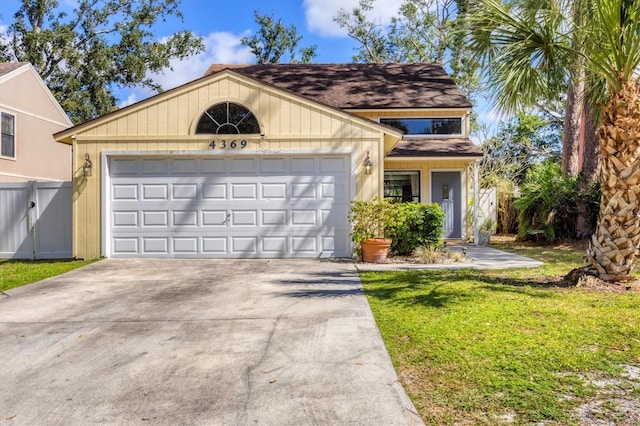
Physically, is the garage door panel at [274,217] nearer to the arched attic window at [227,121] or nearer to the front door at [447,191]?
the arched attic window at [227,121]

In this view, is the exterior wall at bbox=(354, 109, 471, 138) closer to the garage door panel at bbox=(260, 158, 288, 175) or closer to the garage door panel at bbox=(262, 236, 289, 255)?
the garage door panel at bbox=(260, 158, 288, 175)

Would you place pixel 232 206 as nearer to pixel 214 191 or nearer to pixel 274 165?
pixel 214 191

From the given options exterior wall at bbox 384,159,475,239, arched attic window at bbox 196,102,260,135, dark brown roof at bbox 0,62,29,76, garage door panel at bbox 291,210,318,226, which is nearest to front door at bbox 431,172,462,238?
exterior wall at bbox 384,159,475,239

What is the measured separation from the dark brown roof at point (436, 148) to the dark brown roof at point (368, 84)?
1103 millimetres

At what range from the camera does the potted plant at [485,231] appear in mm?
13555

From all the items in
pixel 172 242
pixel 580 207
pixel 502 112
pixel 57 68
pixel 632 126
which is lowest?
pixel 172 242

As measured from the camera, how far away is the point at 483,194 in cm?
1512

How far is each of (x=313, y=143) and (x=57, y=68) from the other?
22722mm

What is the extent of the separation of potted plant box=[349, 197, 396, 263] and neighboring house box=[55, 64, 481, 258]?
417 millimetres

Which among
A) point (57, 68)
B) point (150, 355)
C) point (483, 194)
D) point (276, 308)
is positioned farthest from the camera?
point (57, 68)

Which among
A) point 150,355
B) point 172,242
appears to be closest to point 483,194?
point 172,242

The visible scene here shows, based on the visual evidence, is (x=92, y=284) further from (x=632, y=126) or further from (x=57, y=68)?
(x=57, y=68)

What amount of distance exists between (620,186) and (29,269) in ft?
34.8

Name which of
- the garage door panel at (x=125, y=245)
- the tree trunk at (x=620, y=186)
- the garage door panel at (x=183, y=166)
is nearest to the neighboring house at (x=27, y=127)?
the garage door panel at (x=125, y=245)
